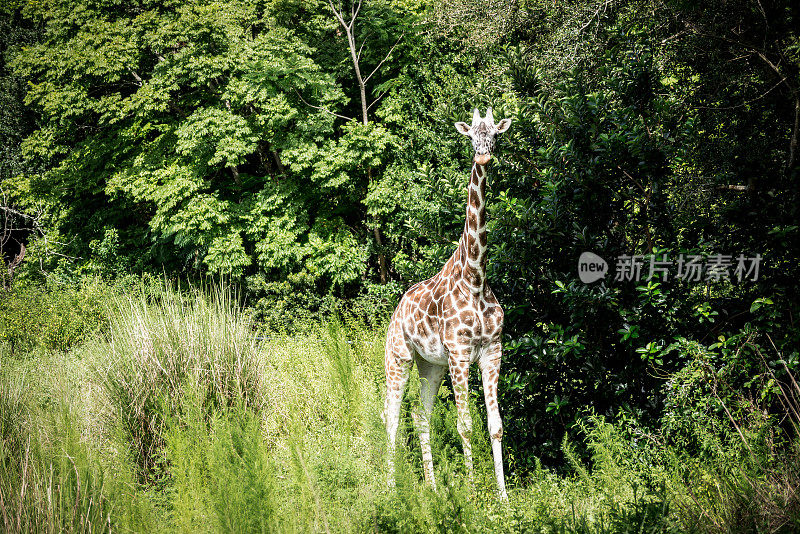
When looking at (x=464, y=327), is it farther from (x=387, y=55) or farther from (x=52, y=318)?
(x=52, y=318)

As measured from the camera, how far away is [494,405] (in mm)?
3674

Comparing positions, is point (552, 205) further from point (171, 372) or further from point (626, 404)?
point (171, 372)

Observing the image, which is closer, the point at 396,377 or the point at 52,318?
the point at 396,377

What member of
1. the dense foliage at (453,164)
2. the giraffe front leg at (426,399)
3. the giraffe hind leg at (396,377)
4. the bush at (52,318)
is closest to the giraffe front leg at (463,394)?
the giraffe front leg at (426,399)

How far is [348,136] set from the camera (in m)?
11.0

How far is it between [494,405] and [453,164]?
5.81 metres

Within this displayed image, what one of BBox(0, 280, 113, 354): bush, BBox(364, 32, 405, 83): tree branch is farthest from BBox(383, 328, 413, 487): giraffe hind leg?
BBox(364, 32, 405, 83): tree branch

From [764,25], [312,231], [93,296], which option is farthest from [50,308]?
[764,25]

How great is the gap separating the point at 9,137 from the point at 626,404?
18.3m

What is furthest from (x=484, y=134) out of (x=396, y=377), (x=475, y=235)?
(x=396, y=377)

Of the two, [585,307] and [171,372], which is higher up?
[585,307]

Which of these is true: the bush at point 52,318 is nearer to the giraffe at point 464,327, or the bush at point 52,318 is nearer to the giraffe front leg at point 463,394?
the giraffe at point 464,327

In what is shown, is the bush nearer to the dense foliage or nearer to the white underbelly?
the dense foliage

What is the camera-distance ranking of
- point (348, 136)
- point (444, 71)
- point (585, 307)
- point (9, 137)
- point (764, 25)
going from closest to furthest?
1. point (585, 307)
2. point (764, 25)
3. point (444, 71)
4. point (348, 136)
5. point (9, 137)
